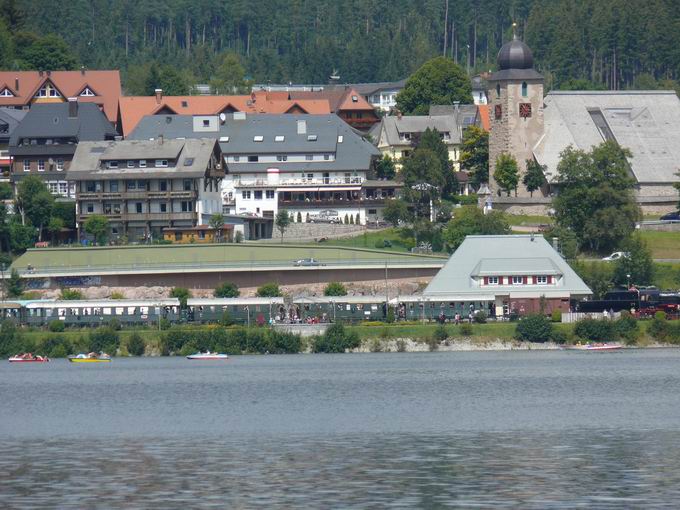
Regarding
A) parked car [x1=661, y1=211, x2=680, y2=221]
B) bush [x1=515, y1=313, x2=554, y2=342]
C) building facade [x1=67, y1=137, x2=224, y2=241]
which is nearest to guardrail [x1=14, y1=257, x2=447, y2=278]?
building facade [x1=67, y1=137, x2=224, y2=241]

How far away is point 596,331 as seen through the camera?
7619cm

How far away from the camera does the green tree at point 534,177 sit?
10769 centimetres

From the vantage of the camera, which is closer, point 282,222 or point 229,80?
point 282,222

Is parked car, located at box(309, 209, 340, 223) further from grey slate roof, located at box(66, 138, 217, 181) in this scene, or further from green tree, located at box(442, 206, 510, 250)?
green tree, located at box(442, 206, 510, 250)

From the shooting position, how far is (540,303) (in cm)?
8238

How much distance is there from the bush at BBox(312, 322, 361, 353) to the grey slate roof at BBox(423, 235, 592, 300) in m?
7.54

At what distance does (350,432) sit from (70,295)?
40507 mm

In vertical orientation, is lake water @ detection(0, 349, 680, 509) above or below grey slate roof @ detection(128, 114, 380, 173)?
below

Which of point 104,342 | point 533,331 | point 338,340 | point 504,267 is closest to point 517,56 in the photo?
point 504,267

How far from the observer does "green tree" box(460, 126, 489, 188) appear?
381 ft

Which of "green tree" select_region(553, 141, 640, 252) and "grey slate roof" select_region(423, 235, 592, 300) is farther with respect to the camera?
"green tree" select_region(553, 141, 640, 252)

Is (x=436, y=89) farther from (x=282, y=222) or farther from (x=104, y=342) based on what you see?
(x=104, y=342)

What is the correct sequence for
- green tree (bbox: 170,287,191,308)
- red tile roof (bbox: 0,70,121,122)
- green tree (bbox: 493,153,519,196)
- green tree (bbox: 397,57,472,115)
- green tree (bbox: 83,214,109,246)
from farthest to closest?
green tree (bbox: 397,57,472,115) → red tile roof (bbox: 0,70,121,122) → green tree (bbox: 493,153,519,196) → green tree (bbox: 83,214,109,246) → green tree (bbox: 170,287,191,308)

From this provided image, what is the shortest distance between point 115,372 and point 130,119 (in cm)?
5813
